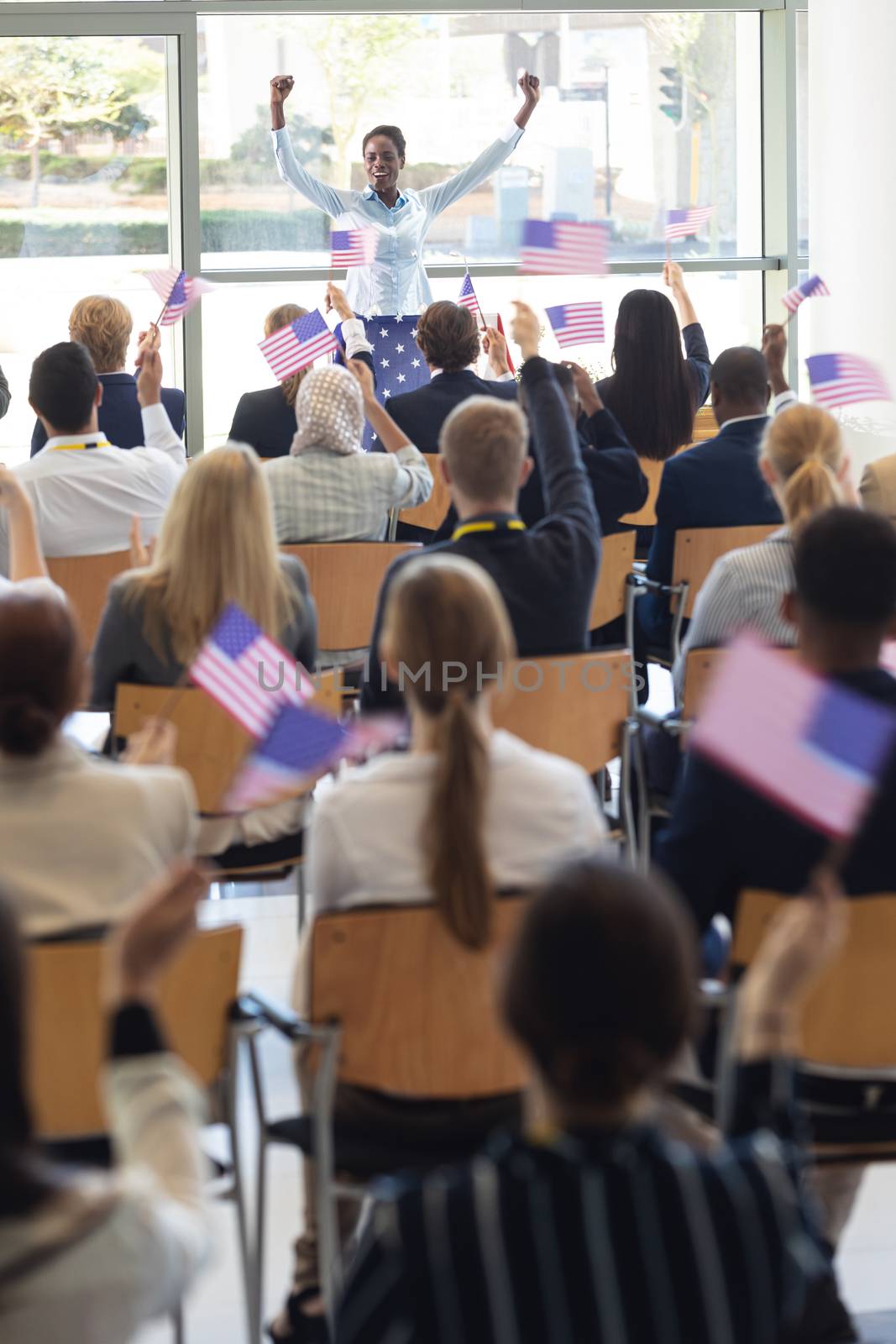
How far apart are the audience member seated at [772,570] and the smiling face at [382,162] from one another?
459 cm

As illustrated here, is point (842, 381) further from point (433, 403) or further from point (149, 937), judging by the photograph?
point (149, 937)

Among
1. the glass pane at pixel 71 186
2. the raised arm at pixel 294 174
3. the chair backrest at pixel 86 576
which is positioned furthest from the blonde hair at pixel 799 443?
the glass pane at pixel 71 186

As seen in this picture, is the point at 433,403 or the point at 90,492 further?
the point at 433,403

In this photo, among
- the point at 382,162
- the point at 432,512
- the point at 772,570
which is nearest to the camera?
the point at 772,570

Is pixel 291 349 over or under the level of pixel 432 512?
over

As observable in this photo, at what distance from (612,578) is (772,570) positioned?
128cm

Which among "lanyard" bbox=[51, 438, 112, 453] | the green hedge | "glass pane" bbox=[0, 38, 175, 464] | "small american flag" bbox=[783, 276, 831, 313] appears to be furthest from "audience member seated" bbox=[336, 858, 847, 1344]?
the green hedge

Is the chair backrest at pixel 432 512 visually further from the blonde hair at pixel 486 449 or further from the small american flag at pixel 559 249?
the blonde hair at pixel 486 449

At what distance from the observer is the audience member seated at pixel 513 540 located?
308cm

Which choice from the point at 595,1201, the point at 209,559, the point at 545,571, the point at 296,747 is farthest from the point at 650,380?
the point at 595,1201

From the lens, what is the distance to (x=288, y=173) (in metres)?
7.76

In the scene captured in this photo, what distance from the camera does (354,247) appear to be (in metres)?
7.10

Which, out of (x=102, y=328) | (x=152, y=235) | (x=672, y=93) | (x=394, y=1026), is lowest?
(x=394, y=1026)

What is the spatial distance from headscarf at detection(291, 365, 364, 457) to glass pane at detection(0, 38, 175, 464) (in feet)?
15.5
